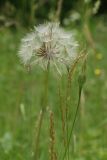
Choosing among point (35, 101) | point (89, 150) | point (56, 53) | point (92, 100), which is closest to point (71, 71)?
point (56, 53)

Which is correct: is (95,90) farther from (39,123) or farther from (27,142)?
(39,123)

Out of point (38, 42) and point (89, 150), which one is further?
point (89, 150)

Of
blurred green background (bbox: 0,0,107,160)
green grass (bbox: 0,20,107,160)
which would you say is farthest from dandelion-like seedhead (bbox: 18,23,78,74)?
green grass (bbox: 0,20,107,160)

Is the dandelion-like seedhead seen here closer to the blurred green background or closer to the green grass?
the blurred green background

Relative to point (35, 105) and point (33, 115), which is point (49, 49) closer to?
point (33, 115)

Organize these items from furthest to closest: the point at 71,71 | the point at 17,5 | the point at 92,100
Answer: the point at 17,5
the point at 92,100
the point at 71,71

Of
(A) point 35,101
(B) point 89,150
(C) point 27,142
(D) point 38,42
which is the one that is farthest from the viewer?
(A) point 35,101

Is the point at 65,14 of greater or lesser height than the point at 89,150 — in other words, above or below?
above
